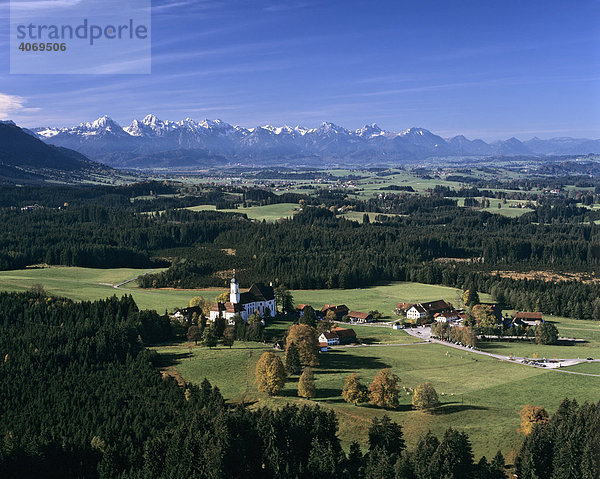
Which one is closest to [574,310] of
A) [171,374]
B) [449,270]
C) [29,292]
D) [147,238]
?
[449,270]

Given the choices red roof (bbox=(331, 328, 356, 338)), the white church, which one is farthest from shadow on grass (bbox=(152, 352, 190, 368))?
red roof (bbox=(331, 328, 356, 338))

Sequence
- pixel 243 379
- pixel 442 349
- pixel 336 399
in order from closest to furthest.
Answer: pixel 336 399
pixel 243 379
pixel 442 349

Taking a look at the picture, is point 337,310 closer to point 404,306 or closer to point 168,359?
point 404,306

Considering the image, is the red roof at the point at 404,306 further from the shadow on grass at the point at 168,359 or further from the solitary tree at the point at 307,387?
the solitary tree at the point at 307,387

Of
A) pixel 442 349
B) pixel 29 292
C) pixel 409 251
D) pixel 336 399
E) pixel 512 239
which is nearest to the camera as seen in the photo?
pixel 336 399

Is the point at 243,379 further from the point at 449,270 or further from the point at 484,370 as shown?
the point at 449,270

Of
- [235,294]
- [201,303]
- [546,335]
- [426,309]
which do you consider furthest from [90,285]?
[546,335]

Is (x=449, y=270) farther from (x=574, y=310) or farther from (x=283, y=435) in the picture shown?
(x=283, y=435)

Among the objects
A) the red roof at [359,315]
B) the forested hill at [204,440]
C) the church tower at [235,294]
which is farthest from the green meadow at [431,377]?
the church tower at [235,294]

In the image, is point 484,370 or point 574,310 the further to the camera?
point 574,310
